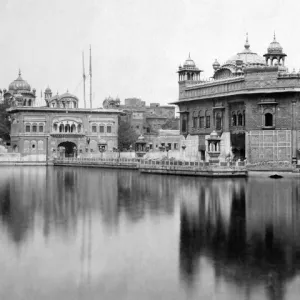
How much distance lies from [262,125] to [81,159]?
57.5ft

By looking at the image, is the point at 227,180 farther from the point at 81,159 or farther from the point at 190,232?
the point at 81,159

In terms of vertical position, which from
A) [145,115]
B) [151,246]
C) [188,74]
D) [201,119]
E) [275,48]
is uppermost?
[275,48]

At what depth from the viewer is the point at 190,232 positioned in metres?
13.8

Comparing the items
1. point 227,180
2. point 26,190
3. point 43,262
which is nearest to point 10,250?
point 43,262

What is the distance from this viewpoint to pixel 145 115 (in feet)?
254

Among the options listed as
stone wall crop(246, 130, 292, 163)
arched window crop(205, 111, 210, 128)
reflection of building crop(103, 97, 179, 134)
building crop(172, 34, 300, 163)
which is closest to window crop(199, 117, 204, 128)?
building crop(172, 34, 300, 163)

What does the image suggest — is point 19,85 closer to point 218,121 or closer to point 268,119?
point 218,121

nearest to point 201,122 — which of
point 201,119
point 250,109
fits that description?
point 201,119

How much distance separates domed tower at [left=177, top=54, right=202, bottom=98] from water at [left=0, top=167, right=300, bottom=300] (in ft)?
77.1

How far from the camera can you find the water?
9.22m

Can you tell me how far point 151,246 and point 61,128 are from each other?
153 feet

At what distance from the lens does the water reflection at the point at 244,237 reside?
32.1 ft

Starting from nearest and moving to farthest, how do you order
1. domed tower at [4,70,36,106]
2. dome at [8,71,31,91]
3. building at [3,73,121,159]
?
building at [3,73,121,159] → domed tower at [4,70,36,106] → dome at [8,71,31,91]

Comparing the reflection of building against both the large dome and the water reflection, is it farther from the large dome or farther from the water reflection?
the water reflection
